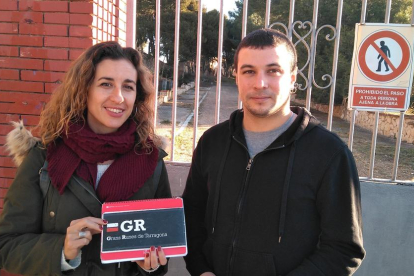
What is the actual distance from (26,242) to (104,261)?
1.22 feet

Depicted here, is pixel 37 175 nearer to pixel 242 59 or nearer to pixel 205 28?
pixel 242 59

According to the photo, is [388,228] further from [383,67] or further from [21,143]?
[21,143]

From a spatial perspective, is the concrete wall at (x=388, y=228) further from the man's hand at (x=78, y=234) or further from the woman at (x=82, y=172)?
the man's hand at (x=78, y=234)

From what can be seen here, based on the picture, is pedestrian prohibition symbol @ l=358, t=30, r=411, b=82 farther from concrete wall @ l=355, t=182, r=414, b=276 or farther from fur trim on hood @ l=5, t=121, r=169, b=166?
fur trim on hood @ l=5, t=121, r=169, b=166

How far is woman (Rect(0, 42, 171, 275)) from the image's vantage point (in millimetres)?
1540

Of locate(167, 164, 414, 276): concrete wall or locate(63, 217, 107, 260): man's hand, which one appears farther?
locate(167, 164, 414, 276): concrete wall

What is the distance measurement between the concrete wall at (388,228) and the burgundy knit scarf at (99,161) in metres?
2.24

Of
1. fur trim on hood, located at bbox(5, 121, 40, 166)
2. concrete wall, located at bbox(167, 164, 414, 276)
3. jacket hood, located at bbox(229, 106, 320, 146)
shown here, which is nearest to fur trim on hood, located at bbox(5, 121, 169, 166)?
fur trim on hood, located at bbox(5, 121, 40, 166)

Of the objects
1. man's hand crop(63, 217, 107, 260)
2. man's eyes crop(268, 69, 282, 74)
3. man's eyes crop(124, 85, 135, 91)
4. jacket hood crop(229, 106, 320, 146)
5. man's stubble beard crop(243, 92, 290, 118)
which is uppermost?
man's eyes crop(268, 69, 282, 74)

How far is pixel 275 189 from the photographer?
1.64 metres

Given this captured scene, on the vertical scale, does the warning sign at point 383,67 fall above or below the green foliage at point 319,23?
below

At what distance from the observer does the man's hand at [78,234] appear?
4.88ft

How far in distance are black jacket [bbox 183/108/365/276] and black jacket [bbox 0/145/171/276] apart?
1.40 feet

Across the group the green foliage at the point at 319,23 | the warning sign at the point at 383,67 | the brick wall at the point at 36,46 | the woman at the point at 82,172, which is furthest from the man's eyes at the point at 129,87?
the green foliage at the point at 319,23
